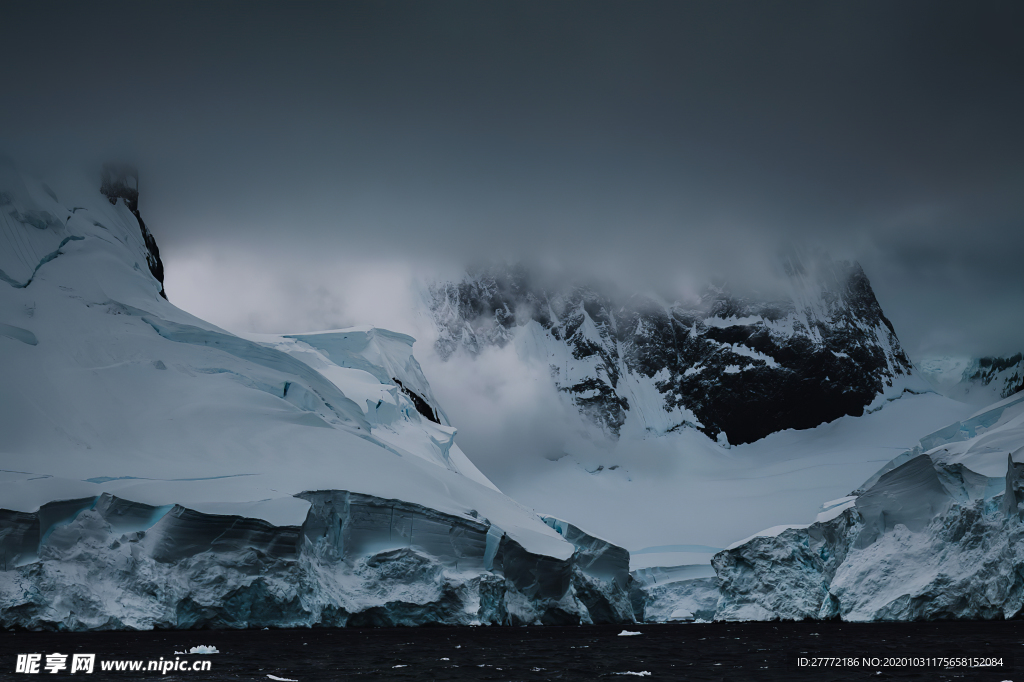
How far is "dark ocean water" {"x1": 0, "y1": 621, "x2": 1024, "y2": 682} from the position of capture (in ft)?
53.7

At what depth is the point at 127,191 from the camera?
2413 inches

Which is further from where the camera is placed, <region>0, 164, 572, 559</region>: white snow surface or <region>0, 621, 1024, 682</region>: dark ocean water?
<region>0, 164, 572, 559</region>: white snow surface

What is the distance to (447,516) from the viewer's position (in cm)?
3584

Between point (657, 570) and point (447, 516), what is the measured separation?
39506 mm

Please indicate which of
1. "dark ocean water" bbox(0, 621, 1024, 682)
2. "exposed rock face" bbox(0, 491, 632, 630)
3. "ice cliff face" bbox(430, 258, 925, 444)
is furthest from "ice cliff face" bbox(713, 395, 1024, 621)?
"ice cliff face" bbox(430, 258, 925, 444)

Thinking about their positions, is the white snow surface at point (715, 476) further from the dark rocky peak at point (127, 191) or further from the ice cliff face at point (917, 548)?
the dark rocky peak at point (127, 191)

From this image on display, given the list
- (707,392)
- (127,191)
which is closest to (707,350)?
(707,392)

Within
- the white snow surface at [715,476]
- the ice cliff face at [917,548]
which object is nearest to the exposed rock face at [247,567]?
the ice cliff face at [917,548]

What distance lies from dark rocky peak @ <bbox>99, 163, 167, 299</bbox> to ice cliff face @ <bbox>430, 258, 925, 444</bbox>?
270ft

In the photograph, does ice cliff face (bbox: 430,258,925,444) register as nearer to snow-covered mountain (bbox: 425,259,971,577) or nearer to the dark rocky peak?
snow-covered mountain (bbox: 425,259,971,577)

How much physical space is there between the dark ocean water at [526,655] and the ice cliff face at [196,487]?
1579 mm

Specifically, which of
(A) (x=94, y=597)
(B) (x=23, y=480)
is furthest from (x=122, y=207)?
(A) (x=94, y=597)

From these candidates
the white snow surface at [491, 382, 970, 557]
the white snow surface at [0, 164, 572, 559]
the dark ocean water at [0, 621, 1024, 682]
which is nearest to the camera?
the dark ocean water at [0, 621, 1024, 682]

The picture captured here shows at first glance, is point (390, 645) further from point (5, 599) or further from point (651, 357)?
point (651, 357)
